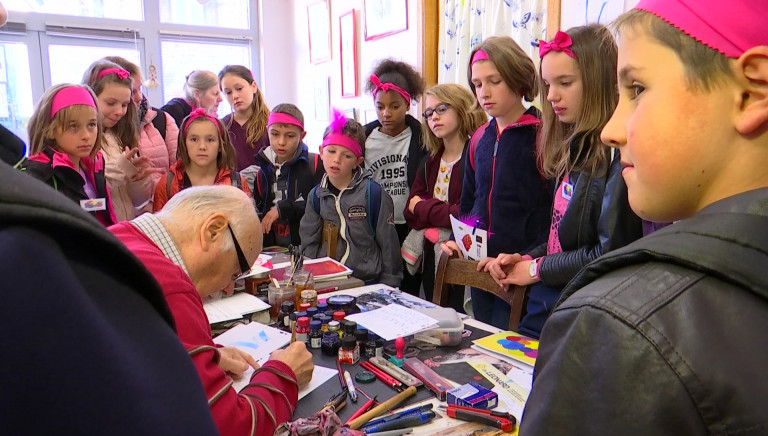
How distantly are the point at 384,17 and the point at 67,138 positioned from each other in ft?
9.27

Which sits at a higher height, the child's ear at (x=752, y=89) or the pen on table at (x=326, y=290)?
the child's ear at (x=752, y=89)

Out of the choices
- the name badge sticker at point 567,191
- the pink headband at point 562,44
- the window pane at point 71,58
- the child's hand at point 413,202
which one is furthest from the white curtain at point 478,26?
the window pane at point 71,58

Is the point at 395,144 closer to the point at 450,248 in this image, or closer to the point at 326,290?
the point at 450,248

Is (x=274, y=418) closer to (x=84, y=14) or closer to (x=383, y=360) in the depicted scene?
(x=383, y=360)

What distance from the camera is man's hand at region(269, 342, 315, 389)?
50.7 inches

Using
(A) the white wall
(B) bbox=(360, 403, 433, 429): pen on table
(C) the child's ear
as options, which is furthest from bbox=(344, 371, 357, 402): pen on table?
(A) the white wall

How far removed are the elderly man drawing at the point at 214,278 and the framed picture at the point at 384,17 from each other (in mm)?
3286

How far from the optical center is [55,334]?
0.33 m

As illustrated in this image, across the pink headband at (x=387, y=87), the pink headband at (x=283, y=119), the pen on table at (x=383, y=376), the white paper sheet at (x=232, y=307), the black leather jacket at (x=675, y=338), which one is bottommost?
the pen on table at (x=383, y=376)

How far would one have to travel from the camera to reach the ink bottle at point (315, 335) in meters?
1.55

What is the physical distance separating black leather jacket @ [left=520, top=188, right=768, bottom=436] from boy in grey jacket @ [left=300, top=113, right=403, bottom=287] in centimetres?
211

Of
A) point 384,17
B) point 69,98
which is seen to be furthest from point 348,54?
point 69,98

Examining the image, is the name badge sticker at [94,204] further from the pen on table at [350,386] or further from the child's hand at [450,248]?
the pen on table at [350,386]

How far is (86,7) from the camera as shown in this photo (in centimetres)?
566
